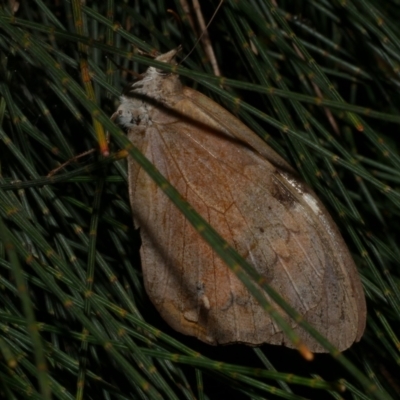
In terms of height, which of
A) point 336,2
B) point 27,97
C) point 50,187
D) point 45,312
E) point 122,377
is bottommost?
point 122,377

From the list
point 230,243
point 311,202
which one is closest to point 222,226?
point 230,243

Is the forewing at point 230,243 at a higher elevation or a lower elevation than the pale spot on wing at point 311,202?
lower

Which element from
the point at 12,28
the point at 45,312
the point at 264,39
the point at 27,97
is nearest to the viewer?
the point at 12,28

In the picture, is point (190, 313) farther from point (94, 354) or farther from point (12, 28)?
point (12, 28)

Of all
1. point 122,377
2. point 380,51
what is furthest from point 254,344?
point 380,51

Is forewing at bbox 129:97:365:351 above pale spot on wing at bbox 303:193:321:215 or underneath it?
underneath

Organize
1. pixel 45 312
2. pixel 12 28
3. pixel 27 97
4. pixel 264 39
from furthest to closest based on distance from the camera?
pixel 264 39
pixel 27 97
pixel 45 312
pixel 12 28

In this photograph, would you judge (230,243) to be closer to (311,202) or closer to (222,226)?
(222,226)

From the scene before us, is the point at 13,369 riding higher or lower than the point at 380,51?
lower
